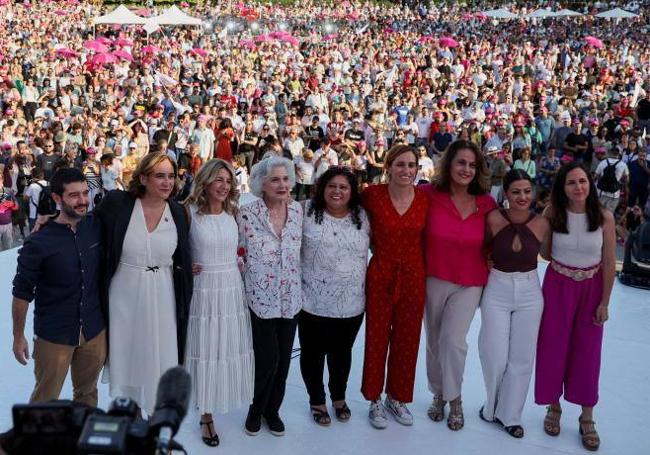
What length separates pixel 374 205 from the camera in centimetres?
368

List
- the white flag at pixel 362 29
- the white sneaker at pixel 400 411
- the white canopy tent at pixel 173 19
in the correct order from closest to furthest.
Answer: the white sneaker at pixel 400 411 → the white canopy tent at pixel 173 19 → the white flag at pixel 362 29

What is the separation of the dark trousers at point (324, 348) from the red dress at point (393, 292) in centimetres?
11

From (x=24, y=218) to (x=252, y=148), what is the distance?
4.12m

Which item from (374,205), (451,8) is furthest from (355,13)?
(374,205)

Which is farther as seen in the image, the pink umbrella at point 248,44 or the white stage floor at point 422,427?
the pink umbrella at point 248,44

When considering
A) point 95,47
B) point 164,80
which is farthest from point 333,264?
point 95,47

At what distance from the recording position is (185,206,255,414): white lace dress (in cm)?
347

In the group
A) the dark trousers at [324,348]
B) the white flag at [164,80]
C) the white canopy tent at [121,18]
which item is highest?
the white canopy tent at [121,18]

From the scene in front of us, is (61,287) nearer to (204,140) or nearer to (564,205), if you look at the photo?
(564,205)

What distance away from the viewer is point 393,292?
12.1 ft

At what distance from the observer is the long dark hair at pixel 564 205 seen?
3574 millimetres

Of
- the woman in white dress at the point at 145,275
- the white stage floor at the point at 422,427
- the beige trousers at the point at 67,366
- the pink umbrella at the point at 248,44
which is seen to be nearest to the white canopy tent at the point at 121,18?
the pink umbrella at the point at 248,44

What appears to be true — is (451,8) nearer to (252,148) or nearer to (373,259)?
(252,148)

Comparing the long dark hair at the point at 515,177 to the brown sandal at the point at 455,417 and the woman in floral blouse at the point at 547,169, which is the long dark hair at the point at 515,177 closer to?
the brown sandal at the point at 455,417
